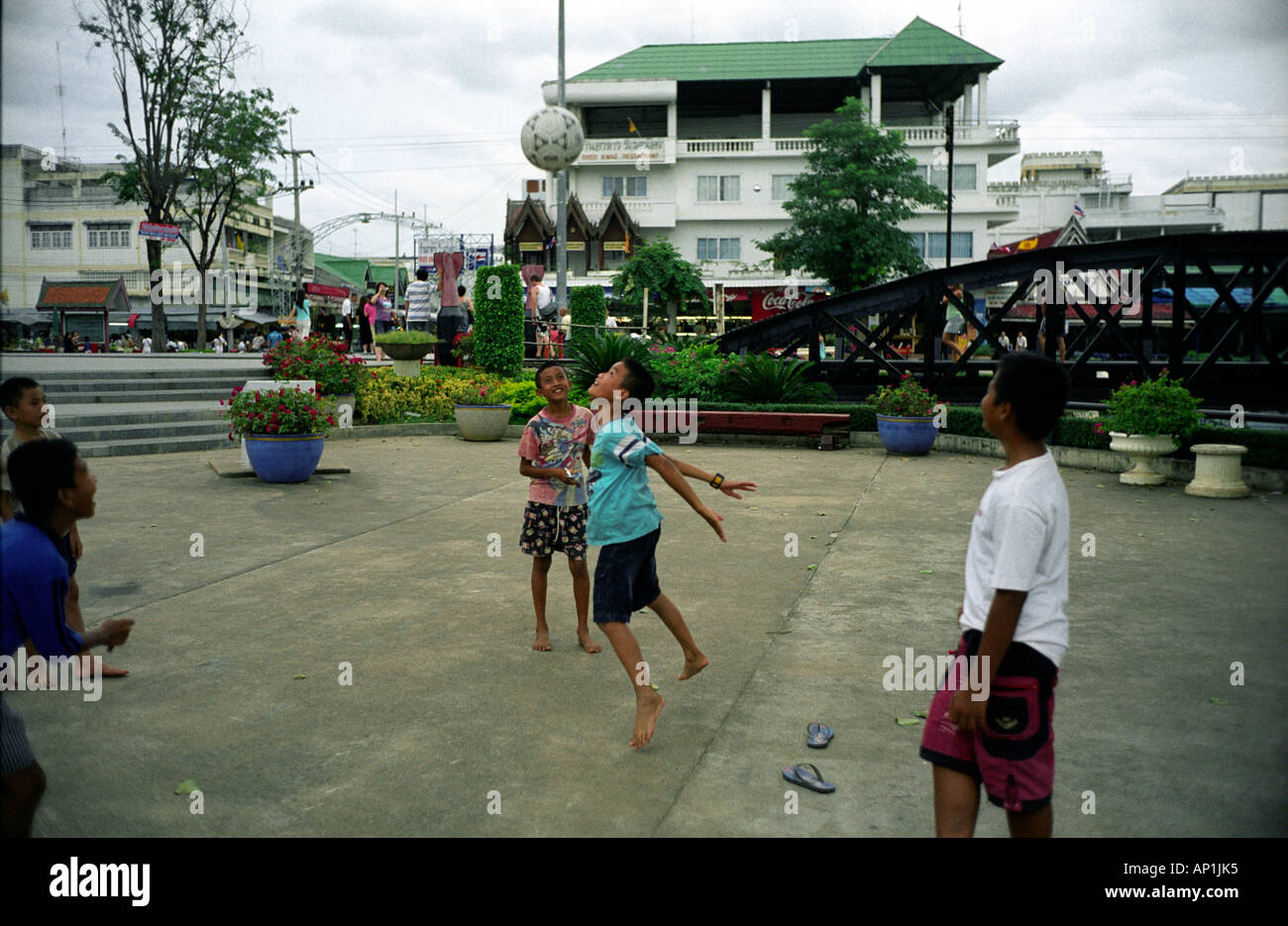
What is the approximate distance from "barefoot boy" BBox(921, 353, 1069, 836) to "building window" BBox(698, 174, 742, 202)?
53.2 metres

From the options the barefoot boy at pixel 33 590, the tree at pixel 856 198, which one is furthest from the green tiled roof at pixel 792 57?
the barefoot boy at pixel 33 590

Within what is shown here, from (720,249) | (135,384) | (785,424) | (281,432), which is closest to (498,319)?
(785,424)

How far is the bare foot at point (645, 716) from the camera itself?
4.21 meters

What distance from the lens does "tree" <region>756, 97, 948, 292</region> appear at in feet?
131

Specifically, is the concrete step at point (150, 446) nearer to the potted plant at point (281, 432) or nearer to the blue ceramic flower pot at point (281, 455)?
the potted plant at point (281, 432)

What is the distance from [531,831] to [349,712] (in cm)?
151

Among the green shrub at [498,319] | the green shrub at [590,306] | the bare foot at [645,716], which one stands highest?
the green shrub at [590,306]

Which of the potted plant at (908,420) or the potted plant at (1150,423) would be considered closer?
the potted plant at (1150,423)

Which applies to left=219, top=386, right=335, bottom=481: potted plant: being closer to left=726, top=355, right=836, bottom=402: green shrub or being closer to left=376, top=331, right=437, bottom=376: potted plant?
left=376, top=331, right=437, bottom=376: potted plant

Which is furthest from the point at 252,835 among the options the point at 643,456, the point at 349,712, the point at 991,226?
the point at 991,226

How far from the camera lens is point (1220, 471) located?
1116cm

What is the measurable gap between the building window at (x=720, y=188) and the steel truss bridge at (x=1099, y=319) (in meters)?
34.5
